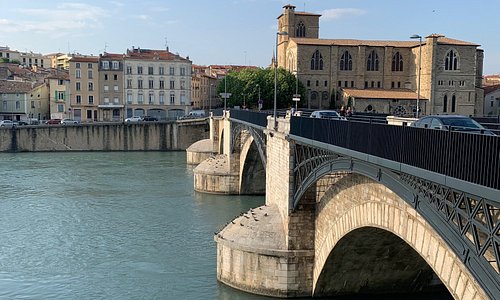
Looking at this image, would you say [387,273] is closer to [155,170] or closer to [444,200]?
[444,200]

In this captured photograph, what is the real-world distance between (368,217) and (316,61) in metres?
72.9

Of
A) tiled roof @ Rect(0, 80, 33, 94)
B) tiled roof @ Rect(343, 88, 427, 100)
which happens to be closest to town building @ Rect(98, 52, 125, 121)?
tiled roof @ Rect(0, 80, 33, 94)

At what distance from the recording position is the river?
21031 millimetres

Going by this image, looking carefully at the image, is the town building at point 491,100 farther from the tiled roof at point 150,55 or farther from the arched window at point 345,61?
the tiled roof at point 150,55

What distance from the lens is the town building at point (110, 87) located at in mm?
85938

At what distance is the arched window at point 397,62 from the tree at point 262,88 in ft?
54.6

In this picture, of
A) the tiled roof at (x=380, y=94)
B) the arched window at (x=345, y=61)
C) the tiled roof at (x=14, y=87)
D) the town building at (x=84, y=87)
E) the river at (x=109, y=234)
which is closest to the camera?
the river at (x=109, y=234)

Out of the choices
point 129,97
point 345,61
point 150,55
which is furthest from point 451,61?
point 129,97

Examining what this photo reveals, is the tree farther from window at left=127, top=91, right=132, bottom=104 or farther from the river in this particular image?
the river

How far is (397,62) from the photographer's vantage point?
8850 centimetres

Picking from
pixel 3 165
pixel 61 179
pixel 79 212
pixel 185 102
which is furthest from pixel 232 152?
pixel 185 102

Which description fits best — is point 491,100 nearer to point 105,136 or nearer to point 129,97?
point 129,97

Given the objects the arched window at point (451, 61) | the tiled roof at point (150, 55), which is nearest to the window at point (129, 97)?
the tiled roof at point (150, 55)

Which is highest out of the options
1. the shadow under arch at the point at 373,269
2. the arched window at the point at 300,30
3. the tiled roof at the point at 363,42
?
the arched window at the point at 300,30
